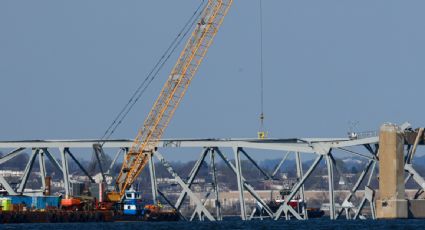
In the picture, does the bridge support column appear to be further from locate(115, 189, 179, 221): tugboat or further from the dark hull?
the dark hull

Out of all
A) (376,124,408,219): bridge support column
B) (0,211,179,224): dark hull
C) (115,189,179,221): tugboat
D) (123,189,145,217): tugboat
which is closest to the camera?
(376,124,408,219): bridge support column

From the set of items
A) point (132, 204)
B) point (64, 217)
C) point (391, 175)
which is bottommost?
point (64, 217)

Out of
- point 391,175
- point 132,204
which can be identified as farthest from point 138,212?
point 391,175

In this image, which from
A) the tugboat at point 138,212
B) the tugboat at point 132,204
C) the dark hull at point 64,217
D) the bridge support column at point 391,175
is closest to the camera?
the bridge support column at point 391,175

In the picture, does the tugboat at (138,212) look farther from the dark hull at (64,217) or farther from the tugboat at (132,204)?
the dark hull at (64,217)

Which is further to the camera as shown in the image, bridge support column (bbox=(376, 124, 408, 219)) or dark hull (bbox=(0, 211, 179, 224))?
dark hull (bbox=(0, 211, 179, 224))

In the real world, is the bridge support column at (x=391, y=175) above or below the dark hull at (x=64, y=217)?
above

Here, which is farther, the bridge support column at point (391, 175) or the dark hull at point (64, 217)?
the dark hull at point (64, 217)

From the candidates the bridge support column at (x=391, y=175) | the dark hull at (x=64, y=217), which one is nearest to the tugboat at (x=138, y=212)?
the dark hull at (x=64, y=217)

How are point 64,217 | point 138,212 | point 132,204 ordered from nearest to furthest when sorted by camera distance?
point 64,217
point 138,212
point 132,204

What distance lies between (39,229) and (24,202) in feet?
113

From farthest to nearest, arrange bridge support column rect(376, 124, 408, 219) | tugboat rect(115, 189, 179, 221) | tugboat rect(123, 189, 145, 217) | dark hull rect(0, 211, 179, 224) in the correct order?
tugboat rect(123, 189, 145, 217), tugboat rect(115, 189, 179, 221), dark hull rect(0, 211, 179, 224), bridge support column rect(376, 124, 408, 219)

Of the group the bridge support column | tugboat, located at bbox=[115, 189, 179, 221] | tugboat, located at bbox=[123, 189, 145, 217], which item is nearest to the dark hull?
tugboat, located at bbox=[115, 189, 179, 221]

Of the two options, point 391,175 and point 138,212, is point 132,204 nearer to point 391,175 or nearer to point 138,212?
point 138,212
